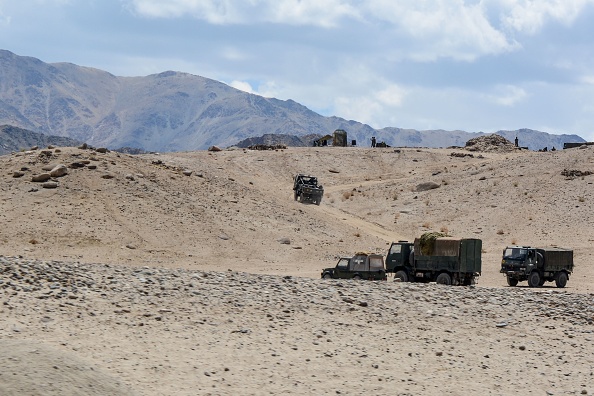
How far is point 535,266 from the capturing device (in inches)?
1500

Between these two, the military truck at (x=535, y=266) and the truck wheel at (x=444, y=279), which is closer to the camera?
the truck wheel at (x=444, y=279)

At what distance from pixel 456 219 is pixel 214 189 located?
19479mm

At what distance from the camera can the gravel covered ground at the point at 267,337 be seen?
51.1 feet

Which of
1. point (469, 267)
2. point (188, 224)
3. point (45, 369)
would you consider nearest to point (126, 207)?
point (188, 224)

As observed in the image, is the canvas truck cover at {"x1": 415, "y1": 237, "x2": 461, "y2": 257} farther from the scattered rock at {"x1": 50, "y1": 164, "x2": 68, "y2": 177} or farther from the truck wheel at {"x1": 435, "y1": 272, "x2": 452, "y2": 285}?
the scattered rock at {"x1": 50, "y1": 164, "x2": 68, "y2": 177}

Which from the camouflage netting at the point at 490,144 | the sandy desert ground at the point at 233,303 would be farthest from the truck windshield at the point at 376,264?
the camouflage netting at the point at 490,144

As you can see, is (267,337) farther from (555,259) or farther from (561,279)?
(561,279)

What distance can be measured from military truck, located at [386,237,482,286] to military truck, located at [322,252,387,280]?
7.26 feet

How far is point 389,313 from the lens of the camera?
881 inches

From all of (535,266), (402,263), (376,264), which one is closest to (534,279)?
(535,266)

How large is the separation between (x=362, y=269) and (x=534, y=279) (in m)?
9.60

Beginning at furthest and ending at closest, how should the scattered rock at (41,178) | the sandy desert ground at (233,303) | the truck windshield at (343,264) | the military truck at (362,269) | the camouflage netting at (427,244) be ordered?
the scattered rock at (41,178)
the camouflage netting at (427,244)
the truck windshield at (343,264)
the military truck at (362,269)
the sandy desert ground at (233,303)

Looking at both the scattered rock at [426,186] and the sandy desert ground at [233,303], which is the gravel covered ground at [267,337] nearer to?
the sandy desert ground at [233,303]

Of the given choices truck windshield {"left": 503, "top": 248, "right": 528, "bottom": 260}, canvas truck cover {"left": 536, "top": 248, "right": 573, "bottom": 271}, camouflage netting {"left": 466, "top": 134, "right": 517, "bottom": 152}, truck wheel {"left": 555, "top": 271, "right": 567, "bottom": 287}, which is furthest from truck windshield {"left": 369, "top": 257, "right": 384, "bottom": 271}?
camouflage netting {"left": 466, "top": 134, "right": 517, "bottom": 152}
